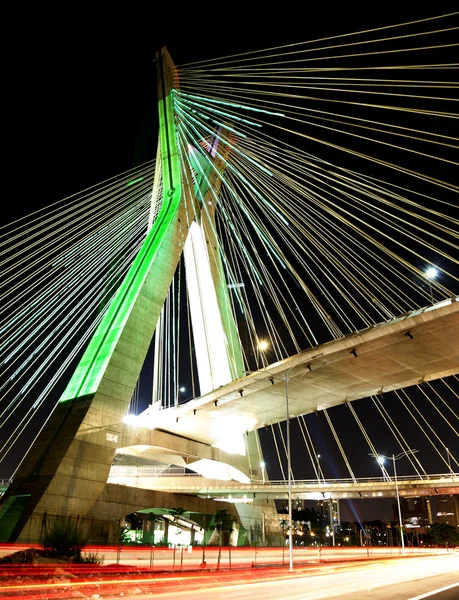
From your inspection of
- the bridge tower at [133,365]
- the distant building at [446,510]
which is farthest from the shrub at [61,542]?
the distant building at [446,510]

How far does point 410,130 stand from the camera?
14953 mm

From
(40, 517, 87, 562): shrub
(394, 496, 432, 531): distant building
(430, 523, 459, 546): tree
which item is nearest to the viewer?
(40, 517, 87, 562): shrub

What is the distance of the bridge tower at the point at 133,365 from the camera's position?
18.8 metres

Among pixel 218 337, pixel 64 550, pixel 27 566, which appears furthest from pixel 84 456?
pixel 218 337

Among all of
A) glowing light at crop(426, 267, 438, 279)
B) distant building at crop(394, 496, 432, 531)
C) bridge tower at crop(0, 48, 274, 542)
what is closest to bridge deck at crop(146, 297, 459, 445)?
glowing light at crop(426, 267, 438, 279)

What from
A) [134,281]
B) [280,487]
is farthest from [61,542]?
[280,487]

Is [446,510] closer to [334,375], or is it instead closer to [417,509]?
[417,509]

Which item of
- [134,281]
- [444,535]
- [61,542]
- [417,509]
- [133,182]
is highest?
[133,182]

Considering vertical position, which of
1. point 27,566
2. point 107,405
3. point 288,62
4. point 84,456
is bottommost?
point 27,566

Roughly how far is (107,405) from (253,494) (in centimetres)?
2051

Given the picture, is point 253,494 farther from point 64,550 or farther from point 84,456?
point 64,550

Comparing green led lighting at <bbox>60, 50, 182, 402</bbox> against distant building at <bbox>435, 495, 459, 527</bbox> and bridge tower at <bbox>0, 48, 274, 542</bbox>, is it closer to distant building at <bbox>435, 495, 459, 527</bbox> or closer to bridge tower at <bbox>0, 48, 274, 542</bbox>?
bridge tower at <bbox>0, 48, 274, 542</bbox>

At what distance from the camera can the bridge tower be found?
61.6 ft

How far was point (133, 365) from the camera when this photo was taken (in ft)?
72.6
